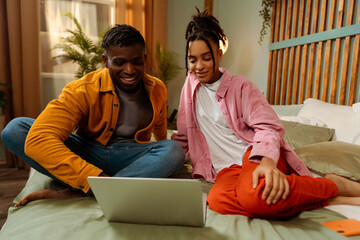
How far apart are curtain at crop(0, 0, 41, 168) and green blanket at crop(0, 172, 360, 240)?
85.7 inches

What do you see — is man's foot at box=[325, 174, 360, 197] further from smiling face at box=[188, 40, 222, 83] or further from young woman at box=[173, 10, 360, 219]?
smiling face at box=[188, 40, 222, 83]

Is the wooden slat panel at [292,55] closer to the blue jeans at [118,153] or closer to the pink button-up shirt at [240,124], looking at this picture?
the pink button-up shirt at [240,124]

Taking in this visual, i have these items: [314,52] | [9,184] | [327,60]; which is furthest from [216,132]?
[9,184]

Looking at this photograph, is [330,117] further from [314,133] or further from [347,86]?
[347,86]

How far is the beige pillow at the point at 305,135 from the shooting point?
1.51m

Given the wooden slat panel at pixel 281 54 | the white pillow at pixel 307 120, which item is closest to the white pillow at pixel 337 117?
the white pillow at pixel 307 120

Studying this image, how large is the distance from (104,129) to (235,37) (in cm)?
246

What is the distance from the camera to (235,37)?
3115 mm

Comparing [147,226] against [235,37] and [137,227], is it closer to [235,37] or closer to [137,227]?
[137,227]

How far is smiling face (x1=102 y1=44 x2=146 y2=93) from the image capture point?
106 centimetres

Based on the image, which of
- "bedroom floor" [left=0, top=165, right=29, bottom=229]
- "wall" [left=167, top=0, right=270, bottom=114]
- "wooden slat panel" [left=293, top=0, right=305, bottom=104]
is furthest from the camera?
"wall" [left=167, top=0, right=270, bottom=114]

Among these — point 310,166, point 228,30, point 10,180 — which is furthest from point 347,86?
point 10,180

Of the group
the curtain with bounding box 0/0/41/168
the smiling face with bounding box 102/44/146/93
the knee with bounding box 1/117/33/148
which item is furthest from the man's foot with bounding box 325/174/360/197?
the curtain with bounding box 0/0/41/168

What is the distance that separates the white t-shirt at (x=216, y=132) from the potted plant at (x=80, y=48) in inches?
76.0
